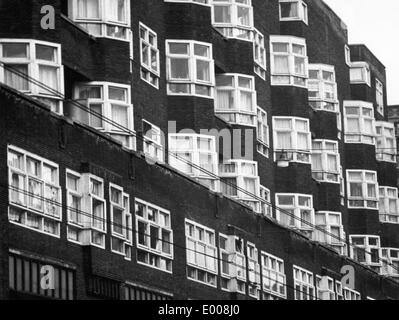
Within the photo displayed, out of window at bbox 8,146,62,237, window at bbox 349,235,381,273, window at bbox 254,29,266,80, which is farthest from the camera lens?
window at bbox 349,235,381,273

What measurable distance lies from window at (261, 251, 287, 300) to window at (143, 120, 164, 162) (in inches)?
335

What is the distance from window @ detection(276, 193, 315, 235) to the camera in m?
72.8

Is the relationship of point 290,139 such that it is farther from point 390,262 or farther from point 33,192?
point 33,192

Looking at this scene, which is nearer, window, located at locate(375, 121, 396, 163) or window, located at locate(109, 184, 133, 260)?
window, located at locate(109, 184, 133, 260)

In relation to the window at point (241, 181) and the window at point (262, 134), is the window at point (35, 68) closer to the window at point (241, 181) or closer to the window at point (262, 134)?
the window at point (241, 181)

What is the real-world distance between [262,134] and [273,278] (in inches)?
264

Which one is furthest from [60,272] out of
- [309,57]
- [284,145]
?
[309,57]

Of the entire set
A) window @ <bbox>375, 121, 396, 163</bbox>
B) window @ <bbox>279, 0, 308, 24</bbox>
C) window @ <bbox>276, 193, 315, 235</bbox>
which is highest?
window @ <bbox>279, 0, 308, 24</bbox>

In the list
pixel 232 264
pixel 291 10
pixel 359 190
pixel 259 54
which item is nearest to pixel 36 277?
pixel 232 264

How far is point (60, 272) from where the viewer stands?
157 ft

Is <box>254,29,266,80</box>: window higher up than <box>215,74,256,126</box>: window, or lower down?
higher up

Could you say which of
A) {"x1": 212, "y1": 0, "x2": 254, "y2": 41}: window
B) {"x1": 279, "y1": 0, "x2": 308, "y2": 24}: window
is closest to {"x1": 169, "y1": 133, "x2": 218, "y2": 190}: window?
{"x1": 212, "y1": 0, "x2": 254, "y2": 41}: window

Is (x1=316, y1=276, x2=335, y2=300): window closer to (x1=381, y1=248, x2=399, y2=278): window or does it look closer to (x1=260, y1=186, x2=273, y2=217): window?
(x1=260, y1=186, x2=273, y2=217): window
